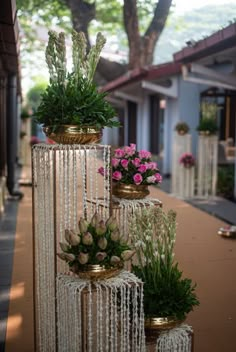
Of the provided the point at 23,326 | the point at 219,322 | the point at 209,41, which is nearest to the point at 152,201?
the point at 219,322

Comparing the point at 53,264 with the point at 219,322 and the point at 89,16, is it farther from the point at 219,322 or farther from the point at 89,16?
the point at 89,16

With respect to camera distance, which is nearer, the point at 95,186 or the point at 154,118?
the point at 95,186

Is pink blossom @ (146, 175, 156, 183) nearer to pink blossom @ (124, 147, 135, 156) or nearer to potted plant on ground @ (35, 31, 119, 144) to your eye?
pink blossom @ (124, 147, 135, 156)

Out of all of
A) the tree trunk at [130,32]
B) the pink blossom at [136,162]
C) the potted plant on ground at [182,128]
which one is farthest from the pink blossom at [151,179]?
the potted plant on ground at [182,128]

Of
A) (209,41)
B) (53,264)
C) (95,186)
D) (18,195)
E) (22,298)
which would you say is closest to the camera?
(53,264)

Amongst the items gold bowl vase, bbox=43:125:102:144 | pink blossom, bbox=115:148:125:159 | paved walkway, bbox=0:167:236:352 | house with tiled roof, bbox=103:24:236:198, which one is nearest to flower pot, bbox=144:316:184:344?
paved walkway, bbox=0:167:236:352

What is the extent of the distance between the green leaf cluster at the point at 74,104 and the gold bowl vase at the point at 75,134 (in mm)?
25

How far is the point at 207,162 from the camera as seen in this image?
9977 millimetres

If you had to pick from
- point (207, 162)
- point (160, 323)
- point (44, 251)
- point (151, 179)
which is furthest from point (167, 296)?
point (207, 162)

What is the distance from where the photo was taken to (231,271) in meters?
5.29

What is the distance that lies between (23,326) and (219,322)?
4.68ft

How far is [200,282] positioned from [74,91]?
2560 mm

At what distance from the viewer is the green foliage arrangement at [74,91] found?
3.05 meters

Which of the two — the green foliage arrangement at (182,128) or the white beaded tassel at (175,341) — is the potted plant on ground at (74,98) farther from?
the green foliage arrangement at (182,128)
